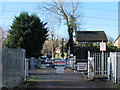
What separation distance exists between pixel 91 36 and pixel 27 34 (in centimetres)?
2904

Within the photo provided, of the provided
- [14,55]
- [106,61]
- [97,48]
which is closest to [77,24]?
[97,48]

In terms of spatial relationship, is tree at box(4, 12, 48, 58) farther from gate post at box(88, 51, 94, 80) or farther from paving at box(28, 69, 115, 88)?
gate post at box(88, 51, 94, 80)

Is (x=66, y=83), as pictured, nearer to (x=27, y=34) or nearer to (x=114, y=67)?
(x=114, y=67)

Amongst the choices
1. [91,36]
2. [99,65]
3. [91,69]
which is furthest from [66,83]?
[91,36]

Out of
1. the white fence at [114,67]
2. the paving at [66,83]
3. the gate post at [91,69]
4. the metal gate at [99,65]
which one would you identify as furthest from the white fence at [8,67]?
the metal gate at [99,65]

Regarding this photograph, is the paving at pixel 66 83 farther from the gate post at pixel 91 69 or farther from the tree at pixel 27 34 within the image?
the tree at pixel 27 34

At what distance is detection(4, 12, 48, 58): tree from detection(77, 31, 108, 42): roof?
23.0m

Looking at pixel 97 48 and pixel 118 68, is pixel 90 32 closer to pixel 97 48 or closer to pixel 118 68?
pixel 97 48

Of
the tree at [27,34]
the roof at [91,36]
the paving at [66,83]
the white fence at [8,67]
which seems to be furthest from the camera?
the roof at [91,36]

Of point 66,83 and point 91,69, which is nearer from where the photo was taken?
point 66,83

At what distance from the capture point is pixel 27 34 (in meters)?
33.1

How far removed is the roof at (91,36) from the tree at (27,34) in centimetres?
2299

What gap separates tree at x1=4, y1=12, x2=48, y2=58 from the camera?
3300 cm

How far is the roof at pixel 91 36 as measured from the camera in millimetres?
57812
